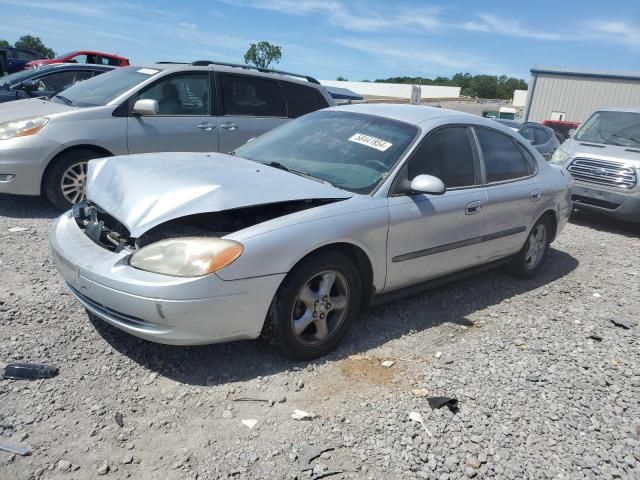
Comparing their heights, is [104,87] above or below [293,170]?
above

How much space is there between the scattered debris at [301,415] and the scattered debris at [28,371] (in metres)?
1.39

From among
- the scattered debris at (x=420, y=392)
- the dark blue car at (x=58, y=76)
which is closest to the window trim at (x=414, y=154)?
the scattered debris at (x=420, y=392)

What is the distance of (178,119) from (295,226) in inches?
156

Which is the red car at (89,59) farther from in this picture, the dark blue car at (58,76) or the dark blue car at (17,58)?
the dark blue car at (58,76)

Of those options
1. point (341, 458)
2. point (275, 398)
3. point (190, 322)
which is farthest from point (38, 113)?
point (341, 458)

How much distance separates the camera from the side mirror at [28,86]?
8.98 meters

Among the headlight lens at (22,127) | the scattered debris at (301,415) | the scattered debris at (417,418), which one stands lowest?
the scattered debris at (417,418)

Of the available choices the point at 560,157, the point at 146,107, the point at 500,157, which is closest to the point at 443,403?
the point at 500,157

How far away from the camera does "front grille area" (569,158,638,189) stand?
7816mm

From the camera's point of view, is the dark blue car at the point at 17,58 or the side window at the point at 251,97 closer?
the side window at the point at 251,97

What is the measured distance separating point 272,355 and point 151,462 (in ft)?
3.65

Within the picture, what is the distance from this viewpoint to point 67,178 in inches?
230

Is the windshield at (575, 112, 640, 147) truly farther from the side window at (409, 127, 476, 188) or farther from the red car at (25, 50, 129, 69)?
the red car at (25, 50, 129, 69)

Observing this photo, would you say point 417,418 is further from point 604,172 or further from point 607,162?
point 607,162
